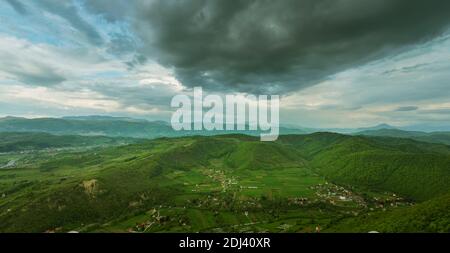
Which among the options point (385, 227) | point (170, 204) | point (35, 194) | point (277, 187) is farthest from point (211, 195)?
point (385, 227)

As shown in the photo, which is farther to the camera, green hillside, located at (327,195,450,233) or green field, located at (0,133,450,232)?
green field, located at (0,133,450,232)

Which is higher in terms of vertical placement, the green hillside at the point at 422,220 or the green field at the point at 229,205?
the green hillside at the point at 422,220

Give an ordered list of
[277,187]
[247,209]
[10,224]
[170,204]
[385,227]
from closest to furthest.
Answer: [385,227]
[10,224]
[247,209]
[170,204]
[277,187]

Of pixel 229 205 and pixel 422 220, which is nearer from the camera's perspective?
pixel 422 220

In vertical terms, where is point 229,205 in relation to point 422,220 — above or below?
below

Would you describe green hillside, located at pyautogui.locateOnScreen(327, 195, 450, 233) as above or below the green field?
above

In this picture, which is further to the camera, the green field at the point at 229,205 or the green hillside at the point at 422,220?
the green field at the point at 229,205
